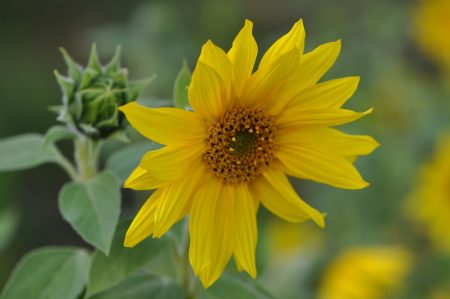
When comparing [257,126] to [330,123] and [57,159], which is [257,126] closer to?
[330,123]

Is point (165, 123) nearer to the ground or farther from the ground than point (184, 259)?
farther from the ground

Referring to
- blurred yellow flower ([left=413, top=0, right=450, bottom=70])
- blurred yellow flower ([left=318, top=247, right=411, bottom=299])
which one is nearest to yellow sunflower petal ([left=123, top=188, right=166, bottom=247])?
Result: blurred yellow flower ([left=318, top=247, right=411, bottom=299])

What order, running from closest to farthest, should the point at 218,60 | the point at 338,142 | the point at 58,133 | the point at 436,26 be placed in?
the point at 218,60 → the point at 338,142 → the point at 58,133 → the point at 436,26

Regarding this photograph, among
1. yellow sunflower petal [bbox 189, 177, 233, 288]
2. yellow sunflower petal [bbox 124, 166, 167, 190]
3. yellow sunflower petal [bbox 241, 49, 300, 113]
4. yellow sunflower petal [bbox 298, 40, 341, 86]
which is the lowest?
yellow sunflower petal [bbox 189, 177, 233, 288]

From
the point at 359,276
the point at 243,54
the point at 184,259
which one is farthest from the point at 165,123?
the point at 359,276

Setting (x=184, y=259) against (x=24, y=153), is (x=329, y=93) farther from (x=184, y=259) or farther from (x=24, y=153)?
(x=24, y=153)

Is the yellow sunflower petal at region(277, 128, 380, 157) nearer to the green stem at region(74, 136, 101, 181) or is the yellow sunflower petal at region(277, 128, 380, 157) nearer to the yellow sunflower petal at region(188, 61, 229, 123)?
the yellow sunflower petal at region(188, 61, 229, 123)

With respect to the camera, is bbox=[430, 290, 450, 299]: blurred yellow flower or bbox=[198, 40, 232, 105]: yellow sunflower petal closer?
bbox=[198, 40, 232, 105]: yellow sunflower petal

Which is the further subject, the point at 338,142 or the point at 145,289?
the point at 145,289
